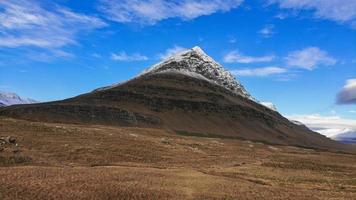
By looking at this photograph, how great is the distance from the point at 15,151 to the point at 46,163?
810cm

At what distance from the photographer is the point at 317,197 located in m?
44.2

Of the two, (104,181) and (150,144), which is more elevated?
(150,144)

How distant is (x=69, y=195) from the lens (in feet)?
119

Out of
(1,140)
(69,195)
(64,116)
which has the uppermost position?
(64,116)

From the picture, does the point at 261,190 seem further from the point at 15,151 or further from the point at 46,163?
the point at 15,151

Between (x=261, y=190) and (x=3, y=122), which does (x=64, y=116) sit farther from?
(x=261, y=190)

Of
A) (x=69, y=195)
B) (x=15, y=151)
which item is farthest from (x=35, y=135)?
(x=69, y=195)

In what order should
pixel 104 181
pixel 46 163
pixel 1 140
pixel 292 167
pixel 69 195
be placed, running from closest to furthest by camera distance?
pixel 69 195
pixel 104 181
pixel 46 163
pixel 1 140
pixel 292 167

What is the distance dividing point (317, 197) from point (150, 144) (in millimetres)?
61099

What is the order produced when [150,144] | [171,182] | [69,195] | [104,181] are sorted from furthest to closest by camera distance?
[150,144]
[171,182]
[104,181]
[69,195]

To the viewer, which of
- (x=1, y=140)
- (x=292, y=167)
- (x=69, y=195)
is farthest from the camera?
(x=292, y=167)

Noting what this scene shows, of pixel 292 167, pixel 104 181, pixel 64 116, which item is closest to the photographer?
pixel 104 181

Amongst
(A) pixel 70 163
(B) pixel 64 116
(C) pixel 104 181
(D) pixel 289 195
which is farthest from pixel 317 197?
(B) pixel 64 116

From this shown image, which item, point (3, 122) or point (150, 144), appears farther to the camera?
point (150, 144)
